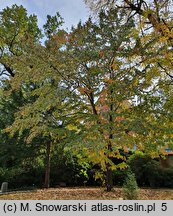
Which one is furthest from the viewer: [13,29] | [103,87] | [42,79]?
[13,29]

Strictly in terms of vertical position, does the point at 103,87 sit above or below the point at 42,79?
below

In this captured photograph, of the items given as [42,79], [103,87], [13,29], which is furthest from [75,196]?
[13,29]

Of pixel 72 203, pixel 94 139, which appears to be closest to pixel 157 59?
pixel 94 139

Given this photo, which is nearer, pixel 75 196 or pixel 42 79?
pixel 75 196

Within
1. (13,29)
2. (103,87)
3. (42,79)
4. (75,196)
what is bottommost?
(75,196)

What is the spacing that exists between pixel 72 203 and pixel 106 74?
339 centimetres

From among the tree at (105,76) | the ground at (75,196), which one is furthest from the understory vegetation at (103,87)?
the ground at (75,196)

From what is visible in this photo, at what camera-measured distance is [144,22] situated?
8.37 m

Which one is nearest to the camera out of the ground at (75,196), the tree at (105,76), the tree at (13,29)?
the tree at (105,76)

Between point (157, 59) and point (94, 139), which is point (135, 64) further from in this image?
point (94, 139)

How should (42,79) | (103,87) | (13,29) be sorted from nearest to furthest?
(103,87)
(42,79)
(13,29)

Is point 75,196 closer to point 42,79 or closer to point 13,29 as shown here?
point 42,79

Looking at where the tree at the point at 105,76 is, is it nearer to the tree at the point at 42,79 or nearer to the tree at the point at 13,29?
the tree at the point at 42,79

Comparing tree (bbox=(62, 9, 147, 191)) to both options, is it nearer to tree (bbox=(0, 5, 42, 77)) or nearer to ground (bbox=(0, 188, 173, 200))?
ground (bbox=(0, 188, 173, 200))
